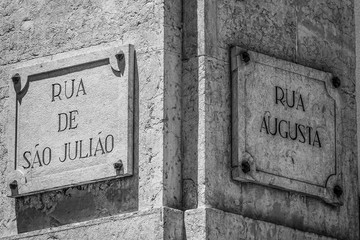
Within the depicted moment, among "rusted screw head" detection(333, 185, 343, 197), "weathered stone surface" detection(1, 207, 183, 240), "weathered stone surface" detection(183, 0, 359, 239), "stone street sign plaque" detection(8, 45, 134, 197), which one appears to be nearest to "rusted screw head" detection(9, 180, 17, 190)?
"stone street sign plaque" detection(8, 45, 134, 197)

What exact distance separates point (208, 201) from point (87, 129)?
1044 mm

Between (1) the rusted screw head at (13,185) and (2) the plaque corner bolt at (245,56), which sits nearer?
(2) the plaque corner bolt at (245,56)

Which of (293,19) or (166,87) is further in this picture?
(293,19)

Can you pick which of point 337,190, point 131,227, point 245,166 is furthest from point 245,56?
point 131,227

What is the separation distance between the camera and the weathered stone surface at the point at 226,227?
966cm

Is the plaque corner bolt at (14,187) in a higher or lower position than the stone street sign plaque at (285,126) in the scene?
lower

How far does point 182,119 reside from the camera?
394 inches

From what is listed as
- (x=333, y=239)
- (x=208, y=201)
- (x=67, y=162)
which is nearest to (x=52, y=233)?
(x=67, y=162)

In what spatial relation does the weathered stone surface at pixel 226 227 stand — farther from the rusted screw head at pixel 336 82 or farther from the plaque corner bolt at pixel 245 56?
the rusted screw head at pixel 336 82

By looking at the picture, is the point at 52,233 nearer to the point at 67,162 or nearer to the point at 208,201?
the point at 67,162

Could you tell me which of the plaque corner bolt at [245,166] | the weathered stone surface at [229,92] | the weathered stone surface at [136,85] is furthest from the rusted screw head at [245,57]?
the plaque corner bolt at [245,166]

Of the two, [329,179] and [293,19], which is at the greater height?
[293,19]

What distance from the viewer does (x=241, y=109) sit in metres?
10.1

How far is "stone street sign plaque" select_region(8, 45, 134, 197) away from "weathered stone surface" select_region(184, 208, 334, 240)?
60cm
